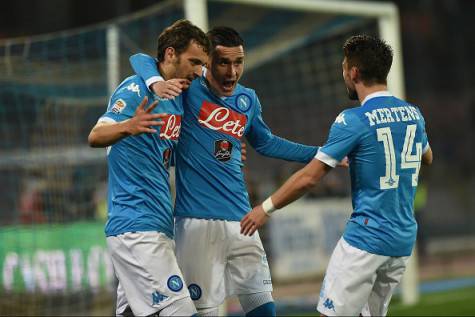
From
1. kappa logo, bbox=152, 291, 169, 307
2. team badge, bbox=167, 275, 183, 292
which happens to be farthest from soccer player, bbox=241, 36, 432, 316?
kappa logo, bbox=152, 291, 169, 307

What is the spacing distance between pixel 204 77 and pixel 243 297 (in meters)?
1.38

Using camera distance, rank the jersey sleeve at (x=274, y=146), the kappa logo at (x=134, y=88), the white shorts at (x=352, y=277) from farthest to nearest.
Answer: the jersey sleeve at (x=274, y=146) < the kappa logo at (x=134, y=88) < the white shorts at (x=352, y=277)

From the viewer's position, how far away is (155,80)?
4.91m

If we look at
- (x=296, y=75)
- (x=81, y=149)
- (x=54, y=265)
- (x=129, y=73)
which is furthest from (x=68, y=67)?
(x=296, y=75)

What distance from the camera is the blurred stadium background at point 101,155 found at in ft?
30.5

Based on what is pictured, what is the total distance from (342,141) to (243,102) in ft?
3.39

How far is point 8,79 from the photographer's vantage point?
8.78 metres

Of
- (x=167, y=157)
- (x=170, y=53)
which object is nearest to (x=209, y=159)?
(x=167, y=157)

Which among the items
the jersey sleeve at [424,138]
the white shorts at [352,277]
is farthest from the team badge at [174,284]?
the jersey sleeve at [424,138]

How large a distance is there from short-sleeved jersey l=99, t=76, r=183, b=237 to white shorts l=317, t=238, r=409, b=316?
0.95 meters

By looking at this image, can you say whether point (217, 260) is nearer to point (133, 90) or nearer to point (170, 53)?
point (133, 90)

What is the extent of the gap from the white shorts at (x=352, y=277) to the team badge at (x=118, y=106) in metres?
1.41

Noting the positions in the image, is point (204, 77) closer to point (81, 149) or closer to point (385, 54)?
point (385, 54)

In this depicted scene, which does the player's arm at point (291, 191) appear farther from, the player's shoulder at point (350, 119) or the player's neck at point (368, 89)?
the player's neck at point (368, 89)
